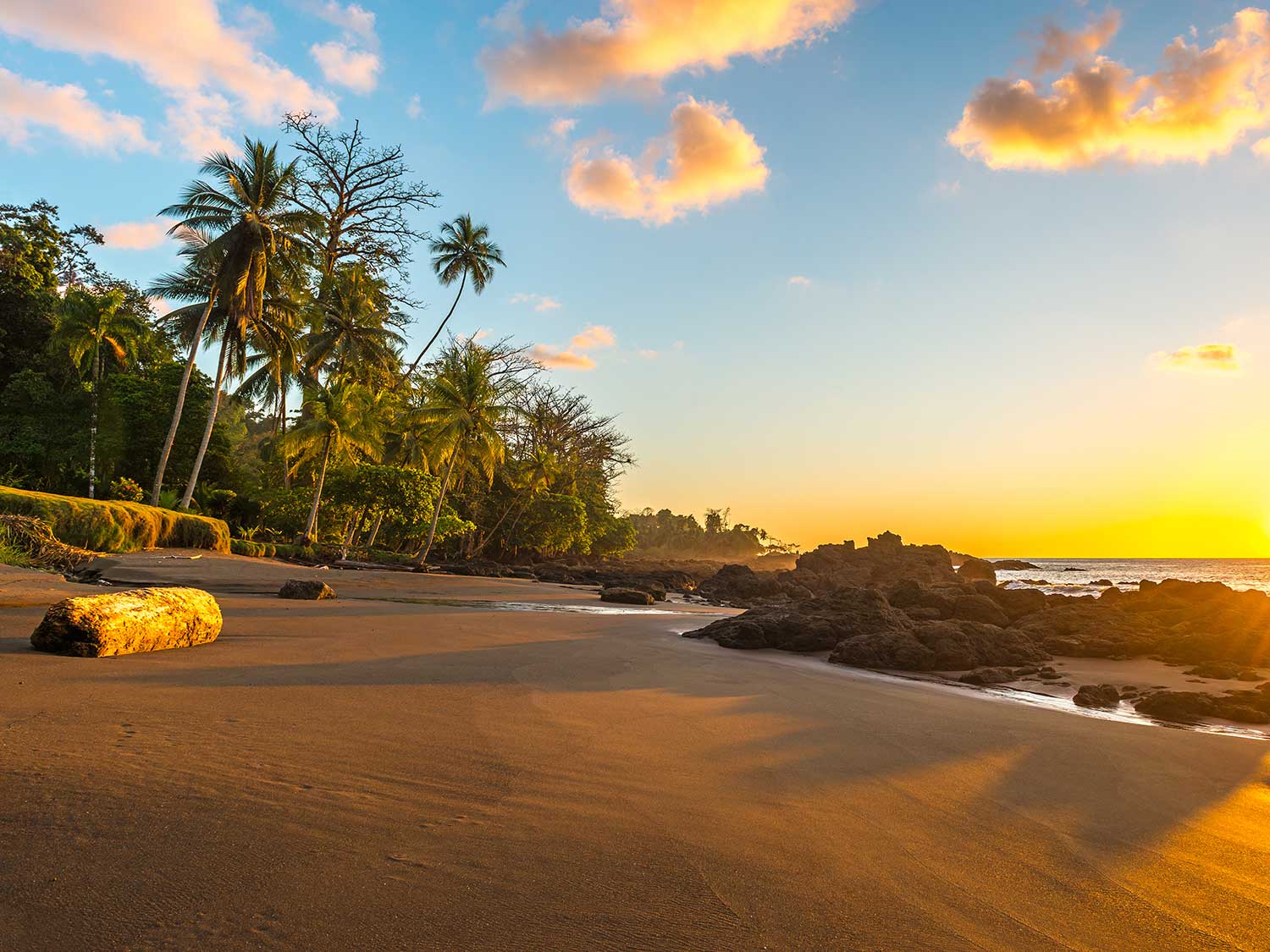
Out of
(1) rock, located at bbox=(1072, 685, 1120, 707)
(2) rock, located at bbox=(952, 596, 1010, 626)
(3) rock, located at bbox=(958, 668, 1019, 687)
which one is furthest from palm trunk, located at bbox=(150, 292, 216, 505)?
(1) rock, located at bbox=(1072, 685, 1120, 707)

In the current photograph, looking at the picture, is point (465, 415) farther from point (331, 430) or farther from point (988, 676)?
point (988, 676)

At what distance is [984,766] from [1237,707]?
3883mm

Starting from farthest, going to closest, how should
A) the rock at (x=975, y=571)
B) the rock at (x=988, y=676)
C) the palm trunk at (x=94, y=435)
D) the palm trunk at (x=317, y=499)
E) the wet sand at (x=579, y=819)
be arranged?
the rock at (x=975, y=571)
the palm trunk at (x=317, y=499)
the palm trunk at (x=94, y=435)
the rock at (x=988, y=676)
the wet sand at (x=579, y=819)

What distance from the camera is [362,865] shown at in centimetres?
213

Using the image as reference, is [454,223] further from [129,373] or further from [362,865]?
[362,865]

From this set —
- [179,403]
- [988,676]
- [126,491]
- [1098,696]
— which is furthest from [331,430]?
[1098,696]

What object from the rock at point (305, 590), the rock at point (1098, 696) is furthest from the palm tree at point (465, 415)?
the rock at point (1098, 696)

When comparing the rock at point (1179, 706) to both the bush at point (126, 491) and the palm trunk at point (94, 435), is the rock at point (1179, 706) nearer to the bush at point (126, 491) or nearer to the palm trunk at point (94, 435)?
the bush at point (126, 491)

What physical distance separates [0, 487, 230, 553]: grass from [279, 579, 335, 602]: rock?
538cm

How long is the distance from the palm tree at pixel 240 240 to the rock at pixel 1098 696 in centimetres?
2513

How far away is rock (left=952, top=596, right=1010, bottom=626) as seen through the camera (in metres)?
11.7

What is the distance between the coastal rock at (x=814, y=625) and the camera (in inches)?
378

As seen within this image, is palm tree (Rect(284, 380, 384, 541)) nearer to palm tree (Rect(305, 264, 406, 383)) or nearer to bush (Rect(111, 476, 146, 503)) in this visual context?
palm tree (Rect(305, 264, 406, 383))

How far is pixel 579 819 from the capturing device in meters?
2.64
